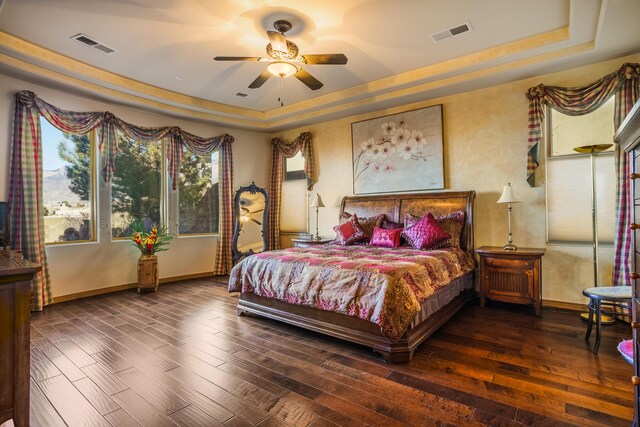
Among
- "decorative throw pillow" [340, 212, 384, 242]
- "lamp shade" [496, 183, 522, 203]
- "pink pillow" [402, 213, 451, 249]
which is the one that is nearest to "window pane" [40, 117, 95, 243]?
"decorative throw pillow" [340, 212, 384, 242]

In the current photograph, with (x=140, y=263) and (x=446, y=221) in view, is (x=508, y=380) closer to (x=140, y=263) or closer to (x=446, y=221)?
(x=446, y=221)

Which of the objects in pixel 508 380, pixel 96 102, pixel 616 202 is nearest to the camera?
pixel 508 380

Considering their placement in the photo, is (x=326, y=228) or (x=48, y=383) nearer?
(x=48, y=383)

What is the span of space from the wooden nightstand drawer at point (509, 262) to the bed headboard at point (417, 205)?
416 mm

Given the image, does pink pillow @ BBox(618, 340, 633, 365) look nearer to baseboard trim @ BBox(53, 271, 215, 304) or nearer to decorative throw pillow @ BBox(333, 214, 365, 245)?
decorative throw pillow @ BBox(333, 214, 365, 245)

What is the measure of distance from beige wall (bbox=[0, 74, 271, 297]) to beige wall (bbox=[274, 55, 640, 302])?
10.7 ft

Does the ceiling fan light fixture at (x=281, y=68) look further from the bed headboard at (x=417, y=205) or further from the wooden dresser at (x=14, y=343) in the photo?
the bed headboard at (x=417, y=205)

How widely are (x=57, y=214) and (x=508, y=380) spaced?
18.2ft

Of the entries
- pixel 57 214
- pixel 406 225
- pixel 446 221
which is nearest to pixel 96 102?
pixel 57 214

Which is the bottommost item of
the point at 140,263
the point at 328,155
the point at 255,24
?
the point at 140,263

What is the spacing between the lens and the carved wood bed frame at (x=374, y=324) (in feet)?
8.67

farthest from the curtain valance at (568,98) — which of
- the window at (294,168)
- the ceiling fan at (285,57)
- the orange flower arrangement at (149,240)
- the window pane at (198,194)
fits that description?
the orange flower arrangement at (149,240)

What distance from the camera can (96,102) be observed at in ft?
15.6

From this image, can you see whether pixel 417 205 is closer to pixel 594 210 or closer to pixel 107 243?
pixel 594 210
